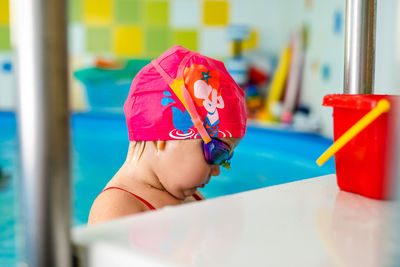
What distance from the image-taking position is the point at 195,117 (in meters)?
1.19

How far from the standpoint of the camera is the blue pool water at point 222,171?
8.87ft

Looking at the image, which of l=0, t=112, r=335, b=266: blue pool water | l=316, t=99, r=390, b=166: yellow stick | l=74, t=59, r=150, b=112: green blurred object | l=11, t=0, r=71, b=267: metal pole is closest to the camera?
l=11, t=0, r=71, b=267: metal pole

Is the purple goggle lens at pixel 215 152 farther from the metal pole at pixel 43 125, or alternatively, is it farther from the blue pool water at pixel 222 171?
the blue pool water at pixel 222 171

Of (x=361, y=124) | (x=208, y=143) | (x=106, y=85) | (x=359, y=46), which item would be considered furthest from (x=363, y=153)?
(x=106, y=85)

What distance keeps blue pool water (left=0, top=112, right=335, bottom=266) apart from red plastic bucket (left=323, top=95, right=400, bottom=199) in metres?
1.70

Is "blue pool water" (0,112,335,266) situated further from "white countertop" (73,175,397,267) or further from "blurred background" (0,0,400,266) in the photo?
"white countertop" (73,175,397,267)

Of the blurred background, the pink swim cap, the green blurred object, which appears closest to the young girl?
the pink swim cap

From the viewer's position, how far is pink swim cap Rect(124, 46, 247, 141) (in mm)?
1182

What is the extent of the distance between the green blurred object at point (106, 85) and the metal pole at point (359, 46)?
4.19 m

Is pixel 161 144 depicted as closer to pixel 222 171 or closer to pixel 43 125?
pixel 43 125

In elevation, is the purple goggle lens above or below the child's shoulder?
above

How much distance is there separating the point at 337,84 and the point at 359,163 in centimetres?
283

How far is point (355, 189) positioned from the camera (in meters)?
0.66

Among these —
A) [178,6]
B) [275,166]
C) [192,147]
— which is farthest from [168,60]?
[178,6]
